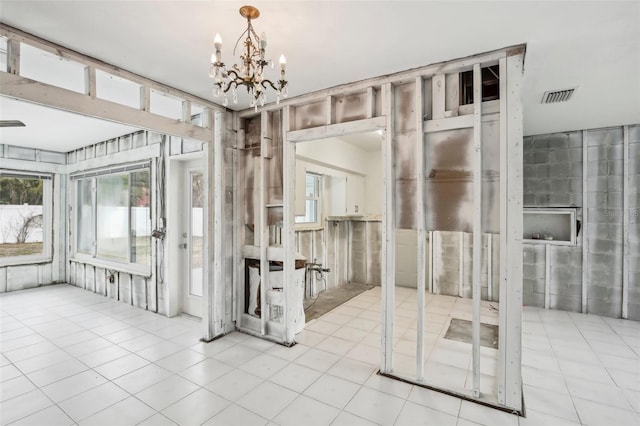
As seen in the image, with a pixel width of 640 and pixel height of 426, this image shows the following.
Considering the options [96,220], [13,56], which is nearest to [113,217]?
[96,220]

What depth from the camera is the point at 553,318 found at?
Answer: 4.26 m

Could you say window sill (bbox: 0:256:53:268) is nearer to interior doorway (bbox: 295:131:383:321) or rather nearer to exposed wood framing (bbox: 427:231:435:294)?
interior doorway (bbox: 295:131:383:321)

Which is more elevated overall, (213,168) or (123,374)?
(213,168)

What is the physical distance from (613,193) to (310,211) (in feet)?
15.5

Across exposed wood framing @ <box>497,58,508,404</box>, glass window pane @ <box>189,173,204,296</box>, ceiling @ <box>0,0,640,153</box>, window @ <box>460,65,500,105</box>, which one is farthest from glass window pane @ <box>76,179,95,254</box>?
exposed wood framing @ <box>497,58,508,404</box>

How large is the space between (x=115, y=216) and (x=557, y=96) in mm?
6872

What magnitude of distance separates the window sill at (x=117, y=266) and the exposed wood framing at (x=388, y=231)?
3703 mm

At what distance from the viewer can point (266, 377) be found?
272 cm

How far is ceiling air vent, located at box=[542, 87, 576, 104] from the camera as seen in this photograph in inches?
125

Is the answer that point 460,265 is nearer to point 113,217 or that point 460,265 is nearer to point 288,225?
point 288,225

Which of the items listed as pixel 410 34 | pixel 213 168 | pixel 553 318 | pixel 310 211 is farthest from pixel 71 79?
pixel 553 318

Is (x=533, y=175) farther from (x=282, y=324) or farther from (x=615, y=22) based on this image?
(x=282, y=324)

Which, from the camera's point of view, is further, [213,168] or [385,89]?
[213,168]

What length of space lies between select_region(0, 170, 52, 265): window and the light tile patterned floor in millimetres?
2364
